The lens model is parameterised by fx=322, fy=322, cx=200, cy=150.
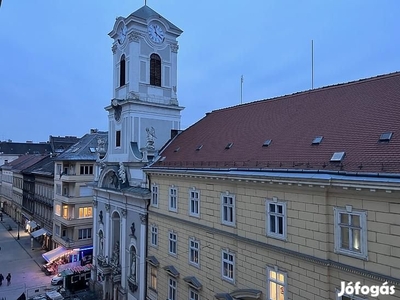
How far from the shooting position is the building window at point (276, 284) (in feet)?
43.2

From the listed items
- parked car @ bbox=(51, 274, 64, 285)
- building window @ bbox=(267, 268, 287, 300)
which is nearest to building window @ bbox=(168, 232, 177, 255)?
building window @ bbox=(267, 268, 287, 300)

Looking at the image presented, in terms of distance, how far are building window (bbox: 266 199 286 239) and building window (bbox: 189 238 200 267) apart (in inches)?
234

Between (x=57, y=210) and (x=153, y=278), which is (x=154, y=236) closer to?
(x=153, y=278)

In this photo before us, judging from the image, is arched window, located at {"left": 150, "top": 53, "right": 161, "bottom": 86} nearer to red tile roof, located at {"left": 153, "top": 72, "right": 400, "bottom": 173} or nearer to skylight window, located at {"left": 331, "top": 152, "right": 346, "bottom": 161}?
red tile roof, located at {"left": 153, "top": 72, "right": 400, "bottom": 173}

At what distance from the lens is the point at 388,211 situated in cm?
993

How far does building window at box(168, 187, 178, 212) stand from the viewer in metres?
20.6

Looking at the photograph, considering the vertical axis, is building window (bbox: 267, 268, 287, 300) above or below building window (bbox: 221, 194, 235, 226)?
below

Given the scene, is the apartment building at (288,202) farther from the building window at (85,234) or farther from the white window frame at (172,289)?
the building window at (85,234)

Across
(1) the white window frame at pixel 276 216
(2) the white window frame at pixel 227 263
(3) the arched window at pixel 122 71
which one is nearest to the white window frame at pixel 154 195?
(2) the white window frame at pixel 227 263

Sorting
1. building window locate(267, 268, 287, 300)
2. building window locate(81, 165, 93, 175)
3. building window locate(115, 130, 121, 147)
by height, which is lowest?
building window locate(267, 268, 287, 300)

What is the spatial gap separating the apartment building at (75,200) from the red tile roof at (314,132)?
19560 millimetres

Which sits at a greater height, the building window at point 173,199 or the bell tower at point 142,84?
the bell tower at point 142,84

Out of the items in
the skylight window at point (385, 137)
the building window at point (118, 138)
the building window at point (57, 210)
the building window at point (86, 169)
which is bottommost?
the building window at point (57, 210)

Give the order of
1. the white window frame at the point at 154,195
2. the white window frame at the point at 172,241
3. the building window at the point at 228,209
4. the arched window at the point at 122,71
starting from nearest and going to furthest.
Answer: the building window at the point at 228,209 < the white window frame at the point at 172,241 < the white window frame at the point at 154,195 < the arched window at the point at 122,71
